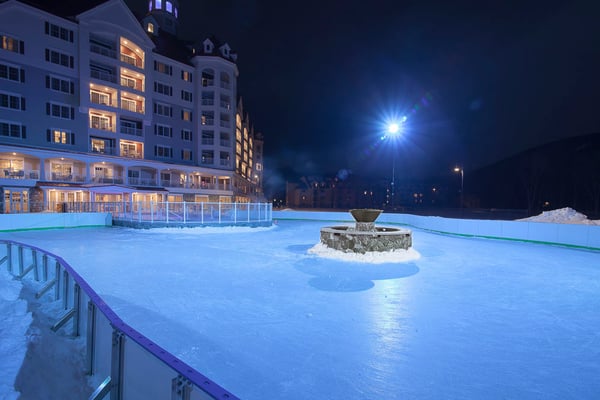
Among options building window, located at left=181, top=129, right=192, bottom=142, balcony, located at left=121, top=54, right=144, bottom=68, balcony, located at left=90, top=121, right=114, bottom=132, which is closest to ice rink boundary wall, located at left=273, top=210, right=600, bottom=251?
building window, located at left=181, top=129, right=192, bottom=142

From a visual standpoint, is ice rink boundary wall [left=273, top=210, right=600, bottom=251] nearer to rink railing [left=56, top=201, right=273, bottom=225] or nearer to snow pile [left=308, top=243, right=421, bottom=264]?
snow pile [left=308, top=243, right=421, bottom=264]

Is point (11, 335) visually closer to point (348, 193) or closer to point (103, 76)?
point (103, 76)

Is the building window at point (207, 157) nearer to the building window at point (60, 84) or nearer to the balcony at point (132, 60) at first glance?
the balcony at point (132, 60)

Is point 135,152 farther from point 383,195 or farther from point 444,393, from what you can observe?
point 383,195

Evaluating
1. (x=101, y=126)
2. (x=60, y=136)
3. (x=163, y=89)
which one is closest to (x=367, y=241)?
(x=60, y=136)

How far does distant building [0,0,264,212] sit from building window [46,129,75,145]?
3.9 inches

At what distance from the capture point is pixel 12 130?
89.6 ft

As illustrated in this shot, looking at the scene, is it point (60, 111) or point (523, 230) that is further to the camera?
point (60, 111)

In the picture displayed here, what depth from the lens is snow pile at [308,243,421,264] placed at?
9.31 m

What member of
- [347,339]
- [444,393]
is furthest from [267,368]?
[444,393]

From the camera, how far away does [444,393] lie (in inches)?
109

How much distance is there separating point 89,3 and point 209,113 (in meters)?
16.7

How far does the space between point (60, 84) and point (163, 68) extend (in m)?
11.6

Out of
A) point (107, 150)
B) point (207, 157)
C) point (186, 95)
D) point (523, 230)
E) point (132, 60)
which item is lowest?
point (523, 230)
